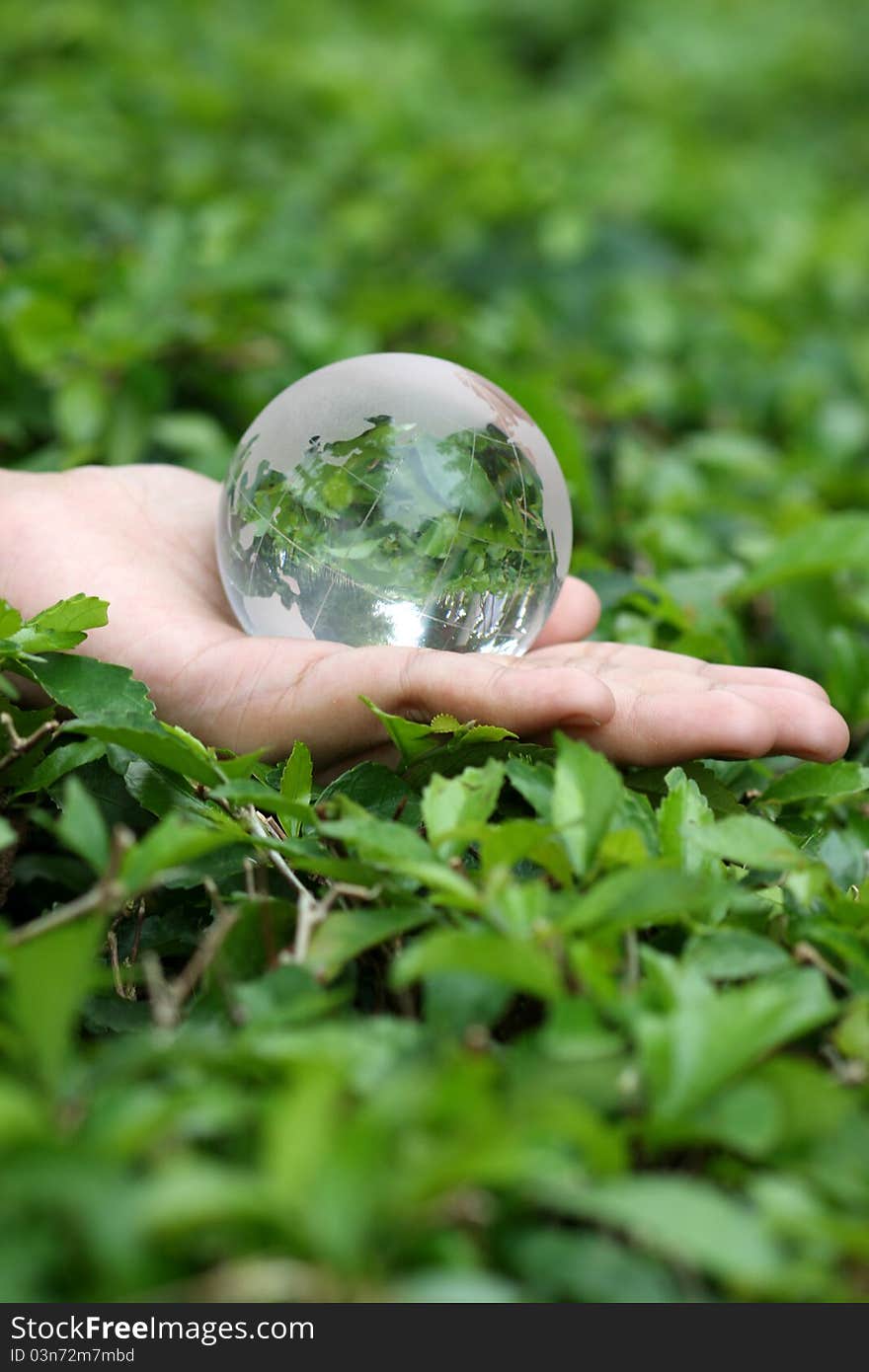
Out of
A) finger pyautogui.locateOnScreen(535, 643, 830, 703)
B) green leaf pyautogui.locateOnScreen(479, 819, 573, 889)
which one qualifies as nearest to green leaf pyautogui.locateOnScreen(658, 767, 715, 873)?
green leaf pyautogui.locateOnScreen(479, 819, 573, 889)

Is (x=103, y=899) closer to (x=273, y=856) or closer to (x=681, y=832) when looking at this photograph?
(x=273, y=856)

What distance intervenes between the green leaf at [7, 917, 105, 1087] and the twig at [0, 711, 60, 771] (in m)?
0.53

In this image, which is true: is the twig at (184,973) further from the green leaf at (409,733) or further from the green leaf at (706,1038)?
the green leaf at (706,1038)

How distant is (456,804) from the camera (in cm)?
146

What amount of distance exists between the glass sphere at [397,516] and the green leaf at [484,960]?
2.61 feet

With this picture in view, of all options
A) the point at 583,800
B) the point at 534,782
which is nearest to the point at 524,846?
the point at 583,800

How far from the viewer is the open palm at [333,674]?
5.42ft

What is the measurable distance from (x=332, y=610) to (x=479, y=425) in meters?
0.34

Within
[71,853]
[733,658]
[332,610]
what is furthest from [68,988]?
[733,658]

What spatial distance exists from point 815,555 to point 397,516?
974mm

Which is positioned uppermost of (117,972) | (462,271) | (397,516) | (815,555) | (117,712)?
(397,516)

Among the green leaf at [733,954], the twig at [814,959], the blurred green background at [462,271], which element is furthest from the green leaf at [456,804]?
the blurred green background at [462,271]

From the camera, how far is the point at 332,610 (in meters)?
1.92

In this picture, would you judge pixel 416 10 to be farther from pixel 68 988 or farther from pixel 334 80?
pixel 68 988
